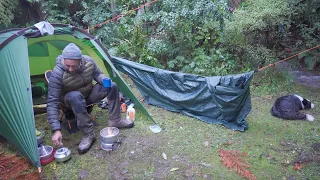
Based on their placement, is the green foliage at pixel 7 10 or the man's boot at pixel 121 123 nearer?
the man's boot at pixel 121 123

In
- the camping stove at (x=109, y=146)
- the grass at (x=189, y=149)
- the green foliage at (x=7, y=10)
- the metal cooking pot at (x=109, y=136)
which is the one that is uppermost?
the green foliage at (x=7, y=10)

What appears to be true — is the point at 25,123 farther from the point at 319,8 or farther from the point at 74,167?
the point at 319,8

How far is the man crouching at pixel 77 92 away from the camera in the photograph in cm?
266

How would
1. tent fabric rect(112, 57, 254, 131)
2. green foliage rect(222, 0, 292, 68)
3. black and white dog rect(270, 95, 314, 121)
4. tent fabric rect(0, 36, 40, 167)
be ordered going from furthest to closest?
green foliage rect(222, 0, 292, 68) < black and white dog rect(270, 95, 314, 121) < tent fabric rect(112, 57, 254, 131) < tent fabric rect(0, 36, 40, 167)

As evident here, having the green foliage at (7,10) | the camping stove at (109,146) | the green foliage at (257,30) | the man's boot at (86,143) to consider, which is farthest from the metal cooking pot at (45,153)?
the green foliage at (7,10)

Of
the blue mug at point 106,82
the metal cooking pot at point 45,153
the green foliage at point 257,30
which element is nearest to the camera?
the metal cooking pot at point 45,153

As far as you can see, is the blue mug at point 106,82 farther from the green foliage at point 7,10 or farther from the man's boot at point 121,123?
the green foliage at point 7,10

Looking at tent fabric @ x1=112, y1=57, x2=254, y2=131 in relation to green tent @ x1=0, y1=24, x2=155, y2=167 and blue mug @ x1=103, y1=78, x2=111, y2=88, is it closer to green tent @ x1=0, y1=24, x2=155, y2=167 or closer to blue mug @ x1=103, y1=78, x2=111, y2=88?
blue mug @ x1=103, y1=78, x2=111, y2=88

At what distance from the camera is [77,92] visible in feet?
9.39

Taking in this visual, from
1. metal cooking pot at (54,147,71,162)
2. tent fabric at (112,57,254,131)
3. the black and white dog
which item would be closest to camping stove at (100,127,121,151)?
metal cooking pot at (54,147,71,162)

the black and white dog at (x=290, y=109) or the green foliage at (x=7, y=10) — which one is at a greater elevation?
the green foliage at (x=7, y=10)

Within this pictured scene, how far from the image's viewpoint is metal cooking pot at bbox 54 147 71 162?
265 cm

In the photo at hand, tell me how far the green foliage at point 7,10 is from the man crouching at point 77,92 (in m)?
4.03

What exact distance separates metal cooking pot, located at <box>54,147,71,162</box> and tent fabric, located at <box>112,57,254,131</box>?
1662 mm
